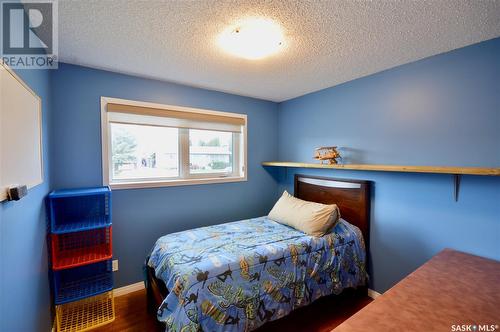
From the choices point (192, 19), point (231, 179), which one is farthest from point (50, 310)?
point (192, 19)

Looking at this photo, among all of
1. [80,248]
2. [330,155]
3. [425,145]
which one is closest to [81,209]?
[80,248]

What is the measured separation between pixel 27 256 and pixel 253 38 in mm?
1996

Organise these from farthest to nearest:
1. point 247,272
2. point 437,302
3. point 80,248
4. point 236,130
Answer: point 236,130 → point 80,248 → point 247,272 → point 437,302

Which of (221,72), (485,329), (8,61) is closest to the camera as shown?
Result: (485,329)

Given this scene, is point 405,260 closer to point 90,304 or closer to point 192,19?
point 192,19

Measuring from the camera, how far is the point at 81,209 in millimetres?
2129

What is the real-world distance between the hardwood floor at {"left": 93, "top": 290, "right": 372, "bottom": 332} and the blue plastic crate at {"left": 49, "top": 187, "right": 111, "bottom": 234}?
34.1 inches

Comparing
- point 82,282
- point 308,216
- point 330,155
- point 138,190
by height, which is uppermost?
point 330,155

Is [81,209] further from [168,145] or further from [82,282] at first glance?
[168,145]

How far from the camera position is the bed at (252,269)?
1.47m

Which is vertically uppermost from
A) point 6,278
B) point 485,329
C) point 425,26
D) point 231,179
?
point 425,26

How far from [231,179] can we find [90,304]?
1.97m

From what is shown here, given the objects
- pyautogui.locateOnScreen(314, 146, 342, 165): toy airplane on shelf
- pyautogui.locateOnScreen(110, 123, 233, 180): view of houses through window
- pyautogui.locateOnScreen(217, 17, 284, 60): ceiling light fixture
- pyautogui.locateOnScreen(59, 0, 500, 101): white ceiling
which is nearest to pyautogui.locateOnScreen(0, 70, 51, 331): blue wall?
pyautogui.locateOnScreen(59, 0, 500, 101): white ceiling

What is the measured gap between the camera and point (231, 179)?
3.06m
